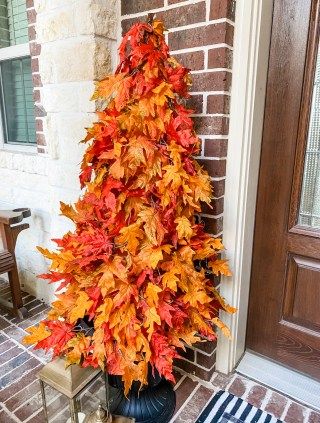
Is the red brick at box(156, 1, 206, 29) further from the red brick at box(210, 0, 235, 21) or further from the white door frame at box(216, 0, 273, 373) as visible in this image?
the white door frame at box(216, 0, 273, 373)

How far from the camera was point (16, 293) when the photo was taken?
6.78 ft

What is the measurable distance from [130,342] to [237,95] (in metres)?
1.03

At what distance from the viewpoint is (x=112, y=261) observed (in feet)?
3.66

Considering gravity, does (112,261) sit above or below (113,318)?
above

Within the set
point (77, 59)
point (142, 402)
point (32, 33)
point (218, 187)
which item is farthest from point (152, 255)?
point (32, 33)

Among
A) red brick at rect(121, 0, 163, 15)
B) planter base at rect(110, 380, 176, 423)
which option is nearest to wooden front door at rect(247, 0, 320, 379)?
red brick at rect(121, 0, 163, 15)

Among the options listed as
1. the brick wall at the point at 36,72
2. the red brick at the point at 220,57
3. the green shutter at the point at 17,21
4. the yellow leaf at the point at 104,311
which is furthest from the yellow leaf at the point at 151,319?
the green shutter at the point at 17,21

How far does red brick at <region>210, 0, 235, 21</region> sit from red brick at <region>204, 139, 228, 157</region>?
452 millimetres

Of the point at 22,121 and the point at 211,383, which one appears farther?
the point at 22,121

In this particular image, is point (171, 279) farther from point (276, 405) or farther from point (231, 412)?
point (276, 405)

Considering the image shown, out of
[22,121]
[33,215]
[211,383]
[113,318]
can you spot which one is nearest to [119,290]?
→ [113,318]

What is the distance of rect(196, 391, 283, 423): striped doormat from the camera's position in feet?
4.53

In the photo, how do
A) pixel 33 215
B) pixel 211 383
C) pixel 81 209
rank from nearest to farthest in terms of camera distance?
pixel 81 209 → pixel 211 383 → pixel 33 215

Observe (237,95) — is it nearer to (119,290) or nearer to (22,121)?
(119,290)
